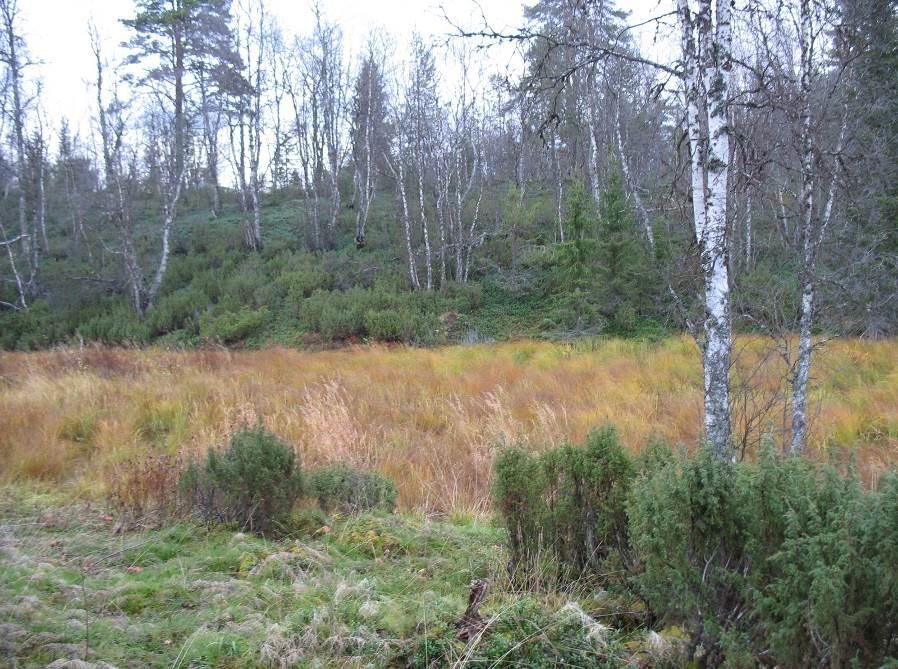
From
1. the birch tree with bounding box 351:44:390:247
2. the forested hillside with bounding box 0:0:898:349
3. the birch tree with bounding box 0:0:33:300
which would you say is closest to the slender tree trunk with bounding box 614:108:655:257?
the forested hillside with bounding box 0:0:898:349

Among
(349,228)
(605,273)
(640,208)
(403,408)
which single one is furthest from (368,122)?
(640,208)

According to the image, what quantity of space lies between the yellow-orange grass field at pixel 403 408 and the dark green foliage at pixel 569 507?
57 cm

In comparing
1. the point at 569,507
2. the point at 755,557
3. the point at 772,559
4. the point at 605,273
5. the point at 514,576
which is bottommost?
the point at 514,576

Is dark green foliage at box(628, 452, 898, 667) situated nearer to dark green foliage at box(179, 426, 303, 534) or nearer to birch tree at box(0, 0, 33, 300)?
dark green foliage at box(179, 426, 303, 534)

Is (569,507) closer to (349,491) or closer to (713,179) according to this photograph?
(349,491)

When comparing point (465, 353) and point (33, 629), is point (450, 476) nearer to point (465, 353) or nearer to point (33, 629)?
point (33, 629)

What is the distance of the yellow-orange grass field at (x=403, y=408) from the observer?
5.61 metres

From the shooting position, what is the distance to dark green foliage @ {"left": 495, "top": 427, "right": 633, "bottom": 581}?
3.19m

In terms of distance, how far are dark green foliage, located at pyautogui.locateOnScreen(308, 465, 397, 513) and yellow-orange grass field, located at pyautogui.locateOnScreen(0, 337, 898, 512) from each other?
0.30 m

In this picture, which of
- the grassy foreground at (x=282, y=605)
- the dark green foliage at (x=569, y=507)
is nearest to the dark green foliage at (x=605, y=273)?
the dark green foliage at (x=569, y=507)

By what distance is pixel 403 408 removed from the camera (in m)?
8.06

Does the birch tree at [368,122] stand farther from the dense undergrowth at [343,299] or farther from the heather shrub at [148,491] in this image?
the heather shrub at [148,491]

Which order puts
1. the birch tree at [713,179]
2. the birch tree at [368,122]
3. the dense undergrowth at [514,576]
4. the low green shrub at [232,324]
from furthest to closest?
the birch tree at [368,122], the low green shrub at [232,324], the birch tree at [713,179], the dense undergrowth at [514,576]

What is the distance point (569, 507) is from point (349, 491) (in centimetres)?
205
